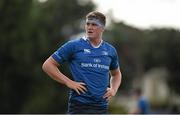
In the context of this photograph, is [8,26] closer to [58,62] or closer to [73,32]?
[73,32]

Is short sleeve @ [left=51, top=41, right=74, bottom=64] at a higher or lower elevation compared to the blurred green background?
higher

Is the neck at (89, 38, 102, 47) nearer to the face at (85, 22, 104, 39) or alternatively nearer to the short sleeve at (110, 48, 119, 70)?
the face at (85, 22, 104, 39)

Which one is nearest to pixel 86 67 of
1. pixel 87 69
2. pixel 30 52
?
pixel 87 69

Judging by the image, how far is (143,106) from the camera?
17.9 meters

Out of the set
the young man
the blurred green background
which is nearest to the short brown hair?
the young man

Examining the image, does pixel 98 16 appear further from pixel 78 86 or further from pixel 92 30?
pixel 78 86

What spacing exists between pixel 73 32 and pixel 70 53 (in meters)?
57.1

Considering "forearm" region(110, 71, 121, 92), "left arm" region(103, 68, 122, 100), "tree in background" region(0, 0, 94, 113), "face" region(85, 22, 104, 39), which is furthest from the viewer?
"tree in background" region(0, 0, 94, 113)

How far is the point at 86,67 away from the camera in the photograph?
24.8 feet

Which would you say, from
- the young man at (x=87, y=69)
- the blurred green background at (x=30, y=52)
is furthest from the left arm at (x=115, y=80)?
the blurred green background at (x=30, y=52)

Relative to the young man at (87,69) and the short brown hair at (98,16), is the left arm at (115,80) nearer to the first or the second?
the young man at (87,69)

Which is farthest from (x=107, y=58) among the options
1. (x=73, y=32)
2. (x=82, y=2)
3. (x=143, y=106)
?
(x=82, y=2)

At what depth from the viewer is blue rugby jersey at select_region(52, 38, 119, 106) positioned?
757cm

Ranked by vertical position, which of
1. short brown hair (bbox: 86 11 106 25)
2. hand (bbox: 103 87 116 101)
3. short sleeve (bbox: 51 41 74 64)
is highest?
short brown hair (bbox: 86 11 106 25)
